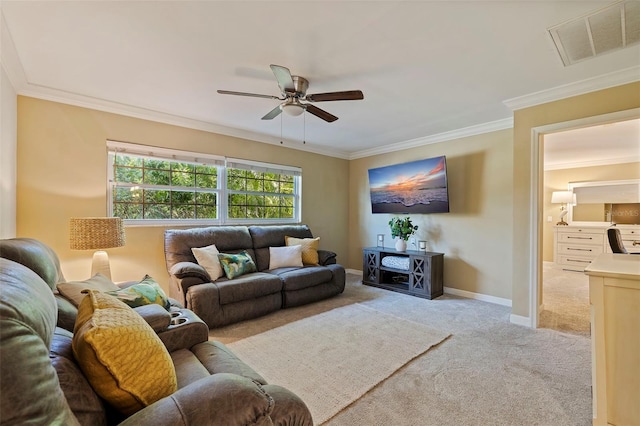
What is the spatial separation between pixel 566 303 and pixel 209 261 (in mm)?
4726

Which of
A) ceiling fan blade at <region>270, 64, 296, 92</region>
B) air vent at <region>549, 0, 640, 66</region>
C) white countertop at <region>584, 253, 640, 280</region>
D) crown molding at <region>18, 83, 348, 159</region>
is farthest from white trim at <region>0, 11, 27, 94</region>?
white countertop at <region>584, 253, 640, 280</region>

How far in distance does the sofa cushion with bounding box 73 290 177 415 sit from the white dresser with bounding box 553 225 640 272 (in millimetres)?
7994

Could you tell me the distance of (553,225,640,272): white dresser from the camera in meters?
5.80

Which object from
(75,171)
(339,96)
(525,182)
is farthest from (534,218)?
(75,171)

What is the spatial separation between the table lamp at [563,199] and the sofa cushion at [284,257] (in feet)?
21.1

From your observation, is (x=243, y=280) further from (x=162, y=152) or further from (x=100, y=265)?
(x=162, y=152)

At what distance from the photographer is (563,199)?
21.5 ft

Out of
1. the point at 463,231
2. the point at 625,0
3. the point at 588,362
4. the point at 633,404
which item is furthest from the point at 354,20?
the point at 463,231

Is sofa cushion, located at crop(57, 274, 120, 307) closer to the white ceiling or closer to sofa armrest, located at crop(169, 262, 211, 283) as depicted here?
sofa armrest, located at crop(169, 262, 211, 283)

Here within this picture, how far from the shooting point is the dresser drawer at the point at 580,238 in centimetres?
600

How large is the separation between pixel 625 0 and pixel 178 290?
13.5ft

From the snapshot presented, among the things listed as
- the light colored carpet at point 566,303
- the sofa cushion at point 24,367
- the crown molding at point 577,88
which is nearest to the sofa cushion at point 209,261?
the sofa cushion at point 24,367

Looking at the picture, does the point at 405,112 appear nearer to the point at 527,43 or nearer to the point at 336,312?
the point at 527,43

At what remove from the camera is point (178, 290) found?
3.02m
